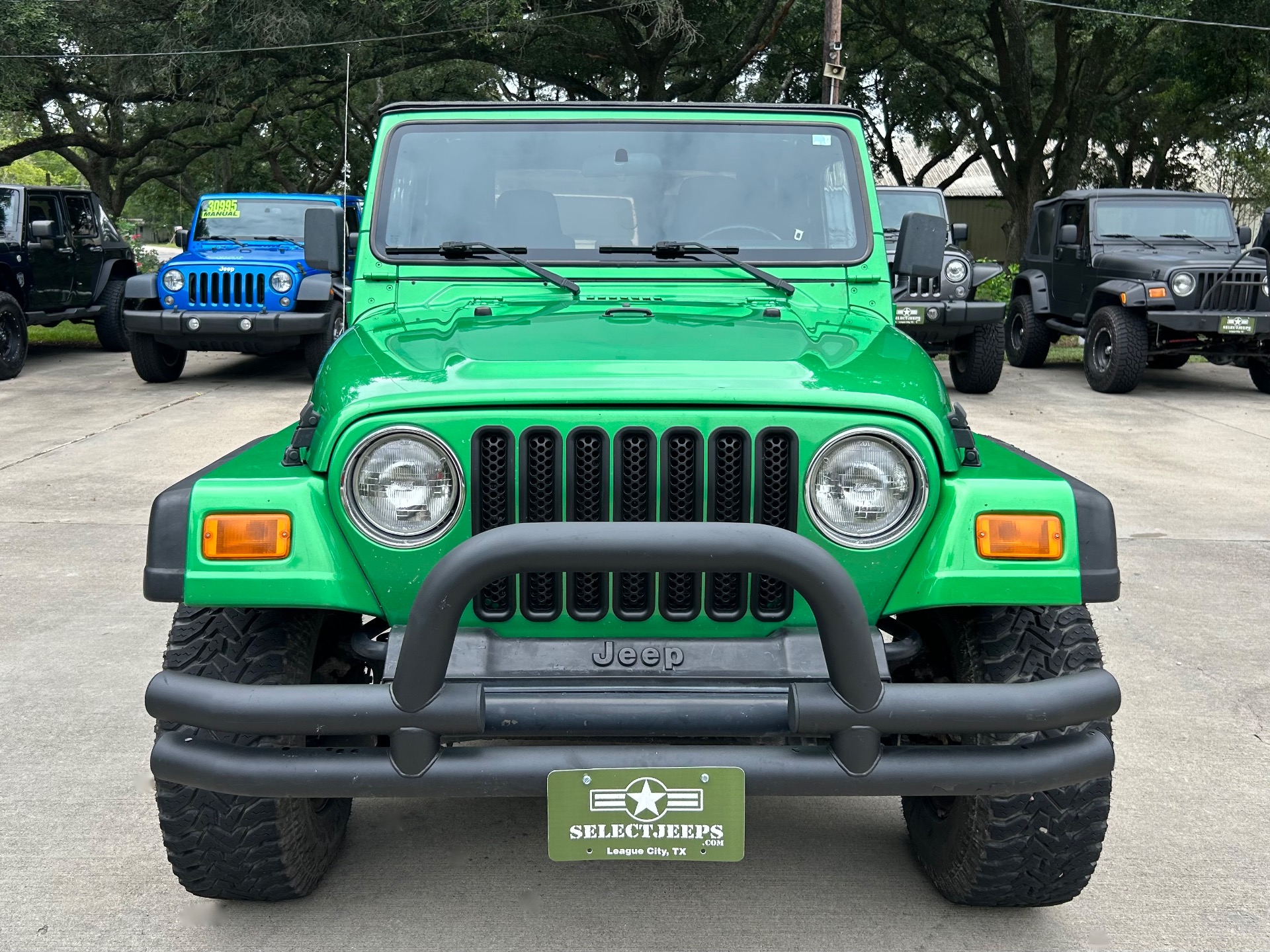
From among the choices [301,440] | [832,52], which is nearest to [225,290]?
[832,52]

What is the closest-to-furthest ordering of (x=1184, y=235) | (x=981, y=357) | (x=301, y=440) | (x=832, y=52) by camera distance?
(x=301, y=440)
(x=981, y=357)
(x=1184, y=235)
(x=832, y=52)

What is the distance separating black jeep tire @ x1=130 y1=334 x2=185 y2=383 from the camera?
11.7 meters

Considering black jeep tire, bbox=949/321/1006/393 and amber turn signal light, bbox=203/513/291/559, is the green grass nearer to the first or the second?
black jeep tire, bbox=949/321/1006/393

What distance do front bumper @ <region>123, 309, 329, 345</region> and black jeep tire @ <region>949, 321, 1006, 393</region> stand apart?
5923mm

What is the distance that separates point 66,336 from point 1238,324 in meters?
14.0

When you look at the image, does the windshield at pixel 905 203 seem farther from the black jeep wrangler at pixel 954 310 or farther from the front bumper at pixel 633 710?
the front bumper at pixel 633 710

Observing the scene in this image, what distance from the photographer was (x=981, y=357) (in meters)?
11.5

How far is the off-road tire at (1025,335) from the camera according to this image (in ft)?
A: 45.1

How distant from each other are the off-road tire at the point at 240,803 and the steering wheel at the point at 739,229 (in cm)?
150

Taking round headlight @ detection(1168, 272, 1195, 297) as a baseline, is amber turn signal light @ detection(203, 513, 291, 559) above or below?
below

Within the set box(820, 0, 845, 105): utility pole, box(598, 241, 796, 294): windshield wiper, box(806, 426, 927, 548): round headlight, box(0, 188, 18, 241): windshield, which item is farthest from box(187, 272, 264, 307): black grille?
box(806, 426, 927, 548): round headlight

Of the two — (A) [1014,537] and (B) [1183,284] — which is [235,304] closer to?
(B) [1183,284]

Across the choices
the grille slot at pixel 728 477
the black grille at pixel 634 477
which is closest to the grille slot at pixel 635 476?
the black grille at pixel 634 477

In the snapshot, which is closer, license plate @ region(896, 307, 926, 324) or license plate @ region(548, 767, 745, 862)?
license plate @ region(548, 767, 745, 862)
